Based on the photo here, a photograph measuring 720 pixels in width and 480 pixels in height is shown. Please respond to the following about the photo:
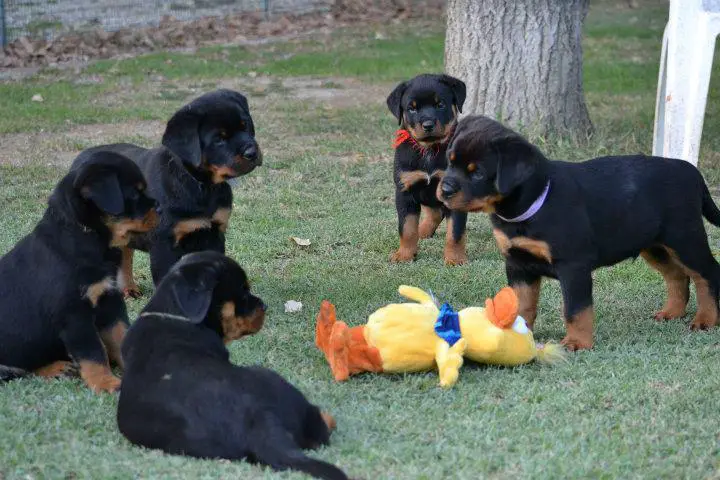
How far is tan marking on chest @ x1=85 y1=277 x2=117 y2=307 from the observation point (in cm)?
450

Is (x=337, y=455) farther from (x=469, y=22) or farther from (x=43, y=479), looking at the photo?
(x=469, y=22)

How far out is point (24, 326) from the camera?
Answer: 455 cm

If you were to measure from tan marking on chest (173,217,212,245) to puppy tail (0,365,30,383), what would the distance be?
1059 millimetres

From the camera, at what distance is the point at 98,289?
178 inches

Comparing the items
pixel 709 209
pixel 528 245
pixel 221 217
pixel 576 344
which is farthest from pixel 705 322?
pixel 221 217

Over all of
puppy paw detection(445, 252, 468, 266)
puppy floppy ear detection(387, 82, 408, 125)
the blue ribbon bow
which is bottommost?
puppy paw detection(445, 252, 468, 266)

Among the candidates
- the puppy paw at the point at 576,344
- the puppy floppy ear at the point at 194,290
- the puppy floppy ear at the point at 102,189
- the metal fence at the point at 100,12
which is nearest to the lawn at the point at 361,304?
the puppy paw at the point at 576,344

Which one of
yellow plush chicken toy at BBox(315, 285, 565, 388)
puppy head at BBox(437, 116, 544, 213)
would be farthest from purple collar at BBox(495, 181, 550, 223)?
yellow plush chicken toy at BBox(315, 285, 565, 388)

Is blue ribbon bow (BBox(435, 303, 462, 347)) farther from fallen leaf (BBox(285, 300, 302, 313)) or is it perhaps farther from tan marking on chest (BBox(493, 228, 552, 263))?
fallen leaf (BBox(285, 300, 302, 313))

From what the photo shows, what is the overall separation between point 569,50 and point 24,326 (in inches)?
236

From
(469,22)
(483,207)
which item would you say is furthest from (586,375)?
(469,22)

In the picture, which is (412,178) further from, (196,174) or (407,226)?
(196,174)

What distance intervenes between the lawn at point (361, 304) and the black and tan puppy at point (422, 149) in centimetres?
18

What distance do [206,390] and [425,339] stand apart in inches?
48.3
